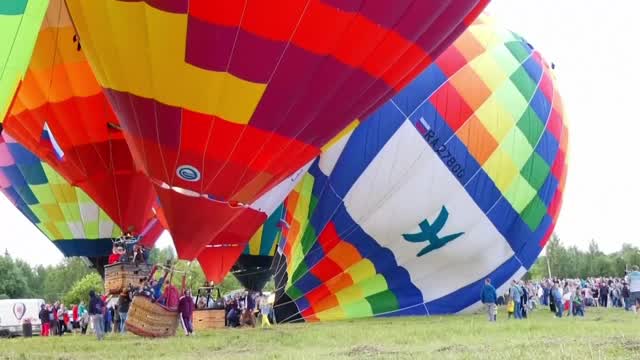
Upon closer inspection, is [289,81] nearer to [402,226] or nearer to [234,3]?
[234,3]

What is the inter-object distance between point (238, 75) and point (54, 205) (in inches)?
375

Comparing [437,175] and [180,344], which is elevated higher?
[437,175]

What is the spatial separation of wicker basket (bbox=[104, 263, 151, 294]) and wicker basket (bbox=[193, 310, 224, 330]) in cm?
112

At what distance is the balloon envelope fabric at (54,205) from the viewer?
1559 cm

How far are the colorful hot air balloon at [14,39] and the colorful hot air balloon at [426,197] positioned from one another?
7212mm

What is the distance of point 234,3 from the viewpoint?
7.66 m

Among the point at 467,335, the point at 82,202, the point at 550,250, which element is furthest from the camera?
the point at 550,250

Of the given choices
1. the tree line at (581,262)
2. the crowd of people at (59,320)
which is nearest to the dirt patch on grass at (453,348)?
the crowd of people at (59,320)

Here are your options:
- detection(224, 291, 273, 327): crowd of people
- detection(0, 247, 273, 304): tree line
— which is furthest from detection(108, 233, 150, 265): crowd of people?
detection(0, 247, 273, 304): tree line

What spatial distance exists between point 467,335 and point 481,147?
5.21 metres

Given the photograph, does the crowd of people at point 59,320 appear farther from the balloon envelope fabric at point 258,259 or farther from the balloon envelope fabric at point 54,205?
the balloon envelope fabric at point 258,259

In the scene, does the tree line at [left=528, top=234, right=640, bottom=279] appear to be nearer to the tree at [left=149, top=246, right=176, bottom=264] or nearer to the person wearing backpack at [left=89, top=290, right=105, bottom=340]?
the tree at [left=149, top=246, right=176, bottom=264]

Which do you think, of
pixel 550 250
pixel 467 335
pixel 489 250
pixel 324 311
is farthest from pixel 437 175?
pixel 550 250

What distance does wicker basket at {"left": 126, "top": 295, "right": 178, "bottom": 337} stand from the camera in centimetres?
977
